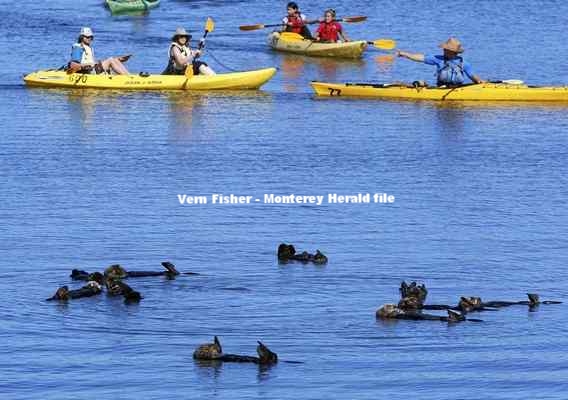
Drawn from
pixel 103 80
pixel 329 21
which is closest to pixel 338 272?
pixel 103 80

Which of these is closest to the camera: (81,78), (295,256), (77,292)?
(77,292)

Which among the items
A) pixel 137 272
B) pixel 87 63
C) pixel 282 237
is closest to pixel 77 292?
pixel 137 272

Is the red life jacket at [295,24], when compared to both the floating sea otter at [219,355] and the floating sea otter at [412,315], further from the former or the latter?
the floating sea otter at [219,355]

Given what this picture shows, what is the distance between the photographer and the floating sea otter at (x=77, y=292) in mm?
27453

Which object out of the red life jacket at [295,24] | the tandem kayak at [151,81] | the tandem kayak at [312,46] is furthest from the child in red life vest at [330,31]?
the tandem kayak at [151,81]

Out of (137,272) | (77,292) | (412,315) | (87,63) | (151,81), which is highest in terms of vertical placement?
(87,63)

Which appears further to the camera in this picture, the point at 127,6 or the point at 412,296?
the point at 127,6

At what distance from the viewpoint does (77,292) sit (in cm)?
2758

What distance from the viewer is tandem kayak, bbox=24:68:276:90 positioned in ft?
167

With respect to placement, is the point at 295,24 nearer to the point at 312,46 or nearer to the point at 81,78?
the point at 312,46

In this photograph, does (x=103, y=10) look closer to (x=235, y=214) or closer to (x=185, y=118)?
(x=185, y=118)

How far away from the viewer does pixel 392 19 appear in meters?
72.9

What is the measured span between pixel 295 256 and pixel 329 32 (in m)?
32.6

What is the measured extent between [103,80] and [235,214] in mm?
17396
